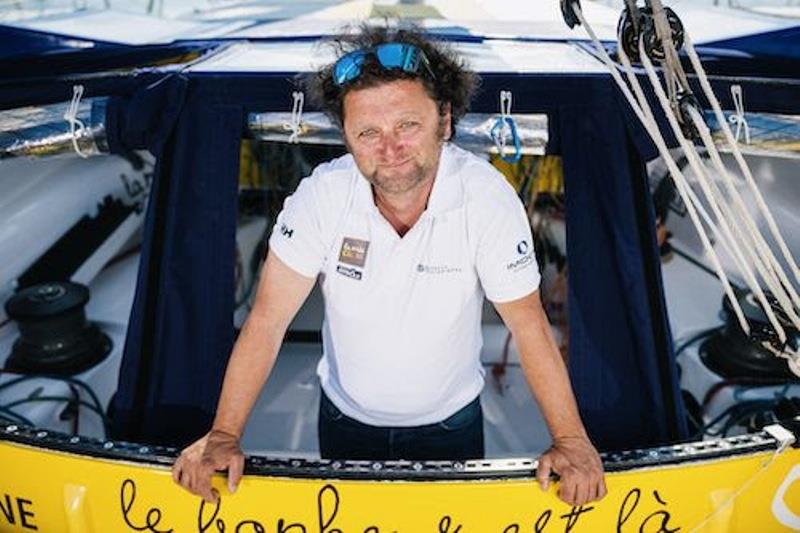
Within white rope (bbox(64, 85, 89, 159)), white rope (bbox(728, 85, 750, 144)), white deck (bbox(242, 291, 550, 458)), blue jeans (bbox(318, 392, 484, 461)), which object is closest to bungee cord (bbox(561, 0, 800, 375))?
white rope (bbox(728, 85, 750, 144))

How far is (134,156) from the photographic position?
524 centimetres

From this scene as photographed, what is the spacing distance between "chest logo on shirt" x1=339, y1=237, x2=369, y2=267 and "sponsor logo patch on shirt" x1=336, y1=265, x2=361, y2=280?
0.02 m

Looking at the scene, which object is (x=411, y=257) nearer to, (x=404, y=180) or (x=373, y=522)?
(x=404, y=180)

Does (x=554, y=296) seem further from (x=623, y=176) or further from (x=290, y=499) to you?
(x=290, y=499)

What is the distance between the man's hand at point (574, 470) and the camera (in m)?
1.74

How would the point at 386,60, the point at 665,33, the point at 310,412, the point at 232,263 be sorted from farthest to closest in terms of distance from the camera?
1. the point at 310,412
2. the point at 232,263
3. the point at 386,60
4. the point at 665,33

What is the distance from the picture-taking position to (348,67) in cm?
175

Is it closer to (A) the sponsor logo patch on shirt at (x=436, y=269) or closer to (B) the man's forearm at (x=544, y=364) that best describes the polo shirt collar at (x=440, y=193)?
(A) the sponsor logo patch on shirt at (x=436, y=269)

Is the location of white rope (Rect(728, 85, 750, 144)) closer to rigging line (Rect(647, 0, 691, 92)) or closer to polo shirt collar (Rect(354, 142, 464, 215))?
rigging line (Rect(647, 0, 691, 92))

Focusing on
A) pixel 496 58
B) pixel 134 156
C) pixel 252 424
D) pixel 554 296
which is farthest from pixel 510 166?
pixel 134 156

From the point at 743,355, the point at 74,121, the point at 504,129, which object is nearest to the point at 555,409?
the point at 504,129

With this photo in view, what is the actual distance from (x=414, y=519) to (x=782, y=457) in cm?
97

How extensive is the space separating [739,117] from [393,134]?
46.3 inches

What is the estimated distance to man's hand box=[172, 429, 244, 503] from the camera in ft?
5.80
